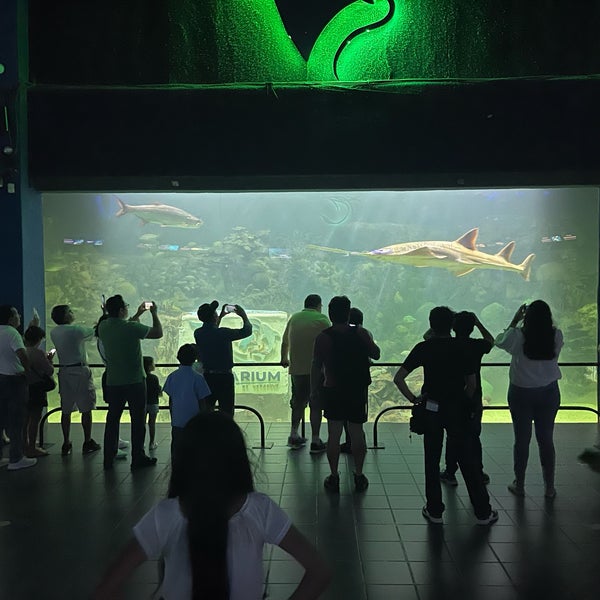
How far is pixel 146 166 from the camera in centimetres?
828

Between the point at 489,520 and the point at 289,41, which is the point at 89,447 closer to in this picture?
the point at 489,520

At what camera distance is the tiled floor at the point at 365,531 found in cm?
402

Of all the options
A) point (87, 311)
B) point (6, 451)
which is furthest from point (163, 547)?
point (87, 311)

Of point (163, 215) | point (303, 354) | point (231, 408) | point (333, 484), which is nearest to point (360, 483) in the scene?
point (333, 484)

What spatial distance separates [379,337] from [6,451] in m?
16.6

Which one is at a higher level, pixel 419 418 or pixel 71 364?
pixel 71 364

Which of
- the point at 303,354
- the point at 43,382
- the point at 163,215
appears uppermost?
the point at 163,215

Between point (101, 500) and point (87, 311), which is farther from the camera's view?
point (87, 311)

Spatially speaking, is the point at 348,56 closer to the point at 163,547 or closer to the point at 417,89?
the point at 417,89

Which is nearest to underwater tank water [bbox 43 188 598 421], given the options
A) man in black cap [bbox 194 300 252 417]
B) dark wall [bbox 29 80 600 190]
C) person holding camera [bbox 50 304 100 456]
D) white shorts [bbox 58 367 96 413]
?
dark wall [bbox 29 80 600 190]

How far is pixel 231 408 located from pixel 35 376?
2044 millimetres

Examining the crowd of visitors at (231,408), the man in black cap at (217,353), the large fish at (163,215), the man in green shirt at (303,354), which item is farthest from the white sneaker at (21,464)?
the large fish at (163,215)

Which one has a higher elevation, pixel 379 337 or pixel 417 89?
pixel 417 89

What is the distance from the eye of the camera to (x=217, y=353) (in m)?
6.81
